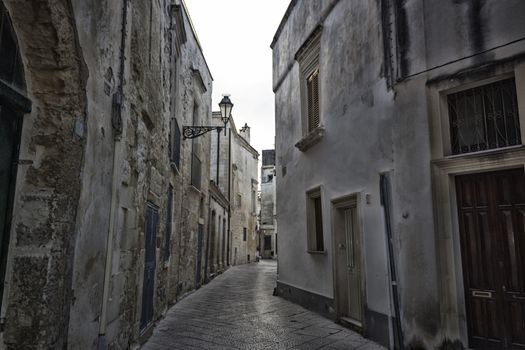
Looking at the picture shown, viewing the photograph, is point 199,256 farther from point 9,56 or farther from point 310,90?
point 9,56

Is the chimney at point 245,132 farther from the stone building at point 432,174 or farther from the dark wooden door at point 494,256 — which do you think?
the dark wooden door at point 494,256

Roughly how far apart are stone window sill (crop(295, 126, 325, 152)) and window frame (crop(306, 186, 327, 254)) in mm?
885

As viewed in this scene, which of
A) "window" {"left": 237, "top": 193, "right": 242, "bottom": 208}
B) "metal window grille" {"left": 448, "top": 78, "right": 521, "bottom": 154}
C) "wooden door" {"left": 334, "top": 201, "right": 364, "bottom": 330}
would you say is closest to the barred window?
"wooden door" {"left": 334, "top": 201, "right": 364, "bottom": 330}

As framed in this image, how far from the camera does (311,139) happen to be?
7.90m

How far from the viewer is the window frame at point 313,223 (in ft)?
25.7

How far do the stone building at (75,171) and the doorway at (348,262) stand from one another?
3035mm

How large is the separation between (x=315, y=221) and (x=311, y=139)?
1658mm

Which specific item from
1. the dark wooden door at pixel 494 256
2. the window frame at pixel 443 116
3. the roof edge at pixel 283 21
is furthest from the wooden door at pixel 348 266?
the roof edge at pixel 283 21

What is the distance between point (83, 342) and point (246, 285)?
9.93 meters

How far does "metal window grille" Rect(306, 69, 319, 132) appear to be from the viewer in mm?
8305

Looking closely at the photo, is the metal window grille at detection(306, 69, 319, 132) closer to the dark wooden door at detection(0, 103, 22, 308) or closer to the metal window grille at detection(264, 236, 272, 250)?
the dark wooden door at detection(0, 103, 22, 308)

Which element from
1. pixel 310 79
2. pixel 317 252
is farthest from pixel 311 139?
pixel 317 252

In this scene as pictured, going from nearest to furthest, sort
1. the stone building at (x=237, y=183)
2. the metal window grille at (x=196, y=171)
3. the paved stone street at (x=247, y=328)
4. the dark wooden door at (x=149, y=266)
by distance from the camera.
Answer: the paved stone street at (x=247, y=328)
the dark wooden door at (x=149, y=266)
the metal window grille at (x=196, y=171)
the stone building at (x=237, y=183)

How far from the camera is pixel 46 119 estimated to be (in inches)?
109
